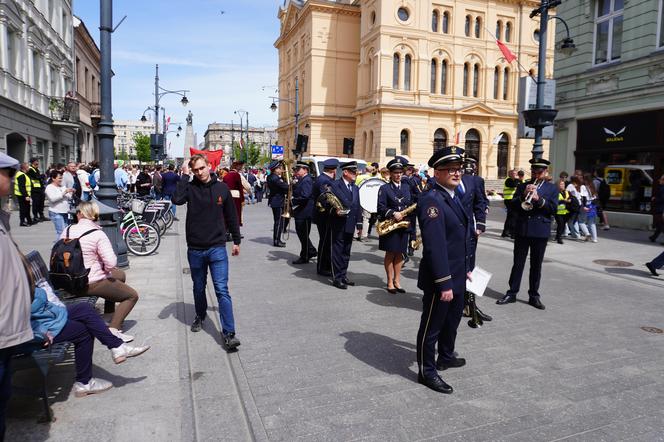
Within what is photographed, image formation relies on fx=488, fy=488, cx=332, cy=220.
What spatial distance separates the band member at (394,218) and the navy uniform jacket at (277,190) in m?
4.60

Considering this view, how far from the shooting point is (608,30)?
16.7 metres

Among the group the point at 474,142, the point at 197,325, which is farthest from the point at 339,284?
the point at 474,142

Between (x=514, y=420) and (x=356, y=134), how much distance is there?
142 feet

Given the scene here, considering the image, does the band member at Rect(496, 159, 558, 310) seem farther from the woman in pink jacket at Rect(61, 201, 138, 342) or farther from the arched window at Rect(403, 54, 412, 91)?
the arched window at Rect(403, 54, 412, 91)

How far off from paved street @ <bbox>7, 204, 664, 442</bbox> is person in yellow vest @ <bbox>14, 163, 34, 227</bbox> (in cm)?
874

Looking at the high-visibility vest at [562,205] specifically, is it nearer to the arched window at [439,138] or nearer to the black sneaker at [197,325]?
the black sneaker at [197,325]

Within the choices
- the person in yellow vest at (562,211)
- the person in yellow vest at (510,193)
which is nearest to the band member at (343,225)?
the person in yellow vest at (510,193)

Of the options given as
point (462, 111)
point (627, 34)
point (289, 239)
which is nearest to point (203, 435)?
point (289, 239)

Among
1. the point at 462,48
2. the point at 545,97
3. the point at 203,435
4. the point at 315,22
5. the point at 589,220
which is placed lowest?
the point at 203,435

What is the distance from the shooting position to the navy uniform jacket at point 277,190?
468 inches

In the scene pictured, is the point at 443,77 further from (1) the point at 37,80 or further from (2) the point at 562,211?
(2) the point at 562,211

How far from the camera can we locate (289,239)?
1316 cm

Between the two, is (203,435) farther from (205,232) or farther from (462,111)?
(462,111)

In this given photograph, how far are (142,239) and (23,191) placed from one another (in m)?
A: 6.55
